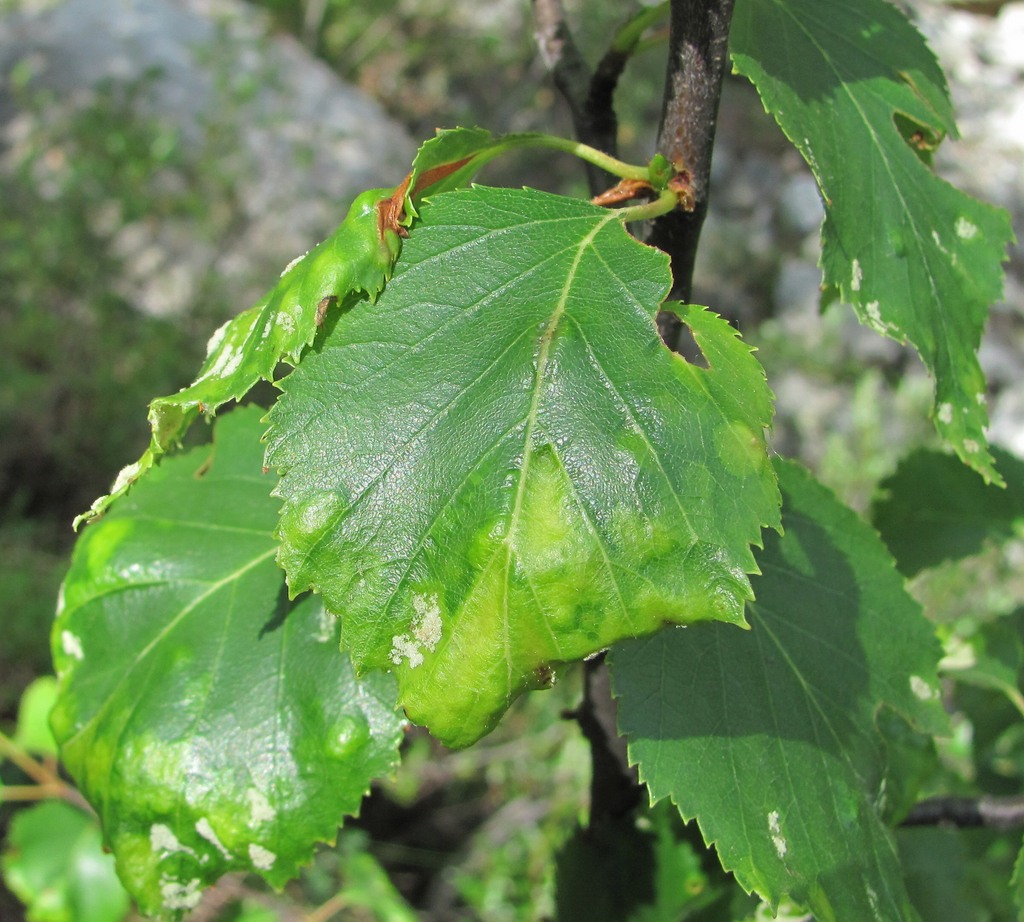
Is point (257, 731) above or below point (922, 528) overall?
above

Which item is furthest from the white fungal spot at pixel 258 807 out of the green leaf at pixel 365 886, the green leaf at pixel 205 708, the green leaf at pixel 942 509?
the green leaf at pixel 365 886

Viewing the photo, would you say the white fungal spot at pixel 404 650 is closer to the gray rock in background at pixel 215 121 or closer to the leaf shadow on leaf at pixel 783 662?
the leaf shadow on leaf at pixel 783 662

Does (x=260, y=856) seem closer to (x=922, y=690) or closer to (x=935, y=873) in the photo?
(x=922, y=690)

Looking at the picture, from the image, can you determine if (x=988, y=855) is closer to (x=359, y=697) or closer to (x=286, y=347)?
(x=359, y=697)

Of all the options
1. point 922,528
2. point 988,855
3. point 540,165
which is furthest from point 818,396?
point 922,528

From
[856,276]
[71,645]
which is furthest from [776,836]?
[71,645]

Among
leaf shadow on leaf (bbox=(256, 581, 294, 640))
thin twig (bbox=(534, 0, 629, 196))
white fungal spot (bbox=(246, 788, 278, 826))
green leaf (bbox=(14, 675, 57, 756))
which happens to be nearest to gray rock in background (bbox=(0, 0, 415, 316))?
green leaf (bbox=(14, 675, 57, 756))
